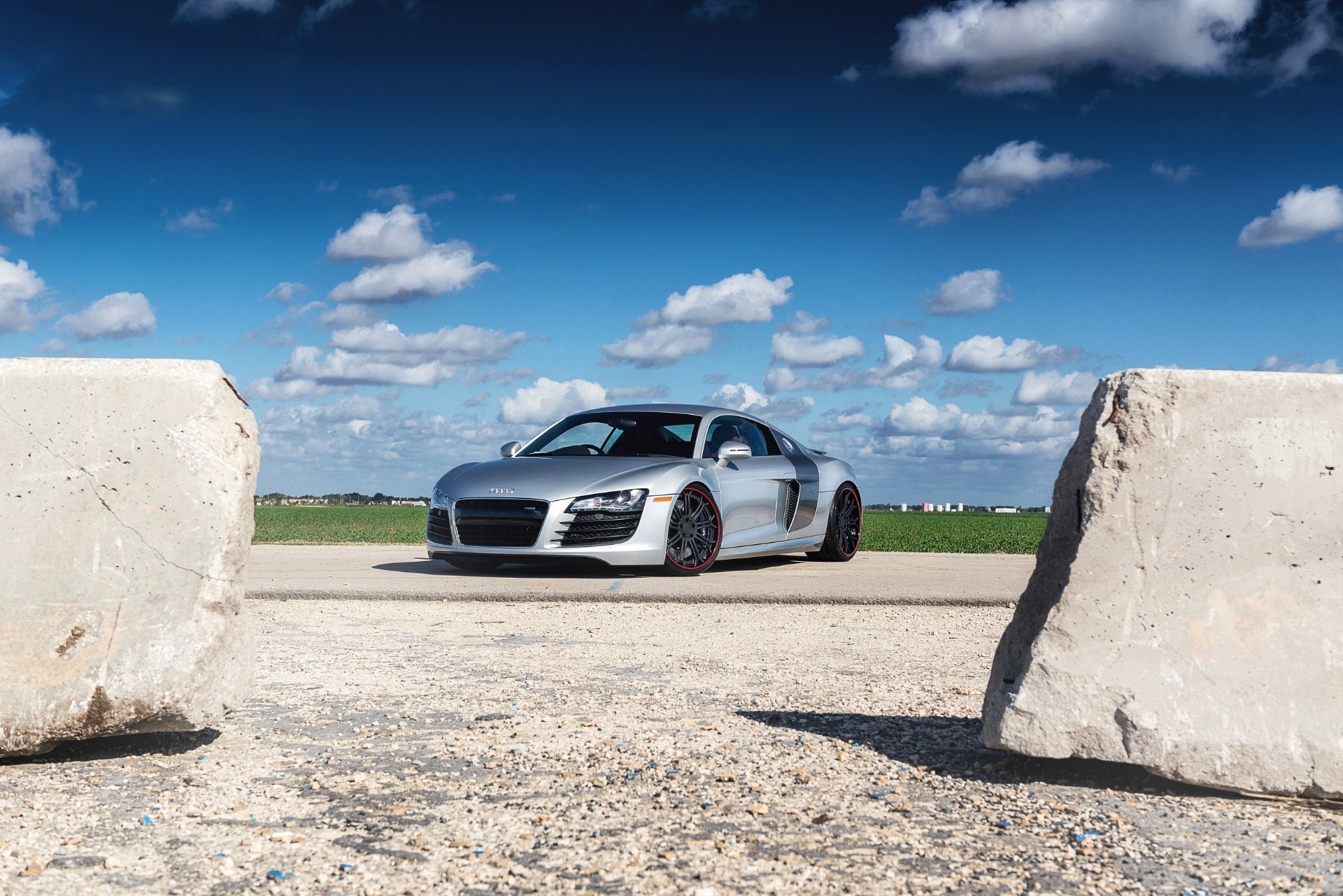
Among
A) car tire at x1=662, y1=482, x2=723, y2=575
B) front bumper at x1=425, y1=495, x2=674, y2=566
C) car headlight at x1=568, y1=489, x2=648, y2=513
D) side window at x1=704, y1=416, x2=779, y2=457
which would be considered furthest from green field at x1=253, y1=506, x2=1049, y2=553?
car headlight at x1=568, y1=489, x2=648, y2=513

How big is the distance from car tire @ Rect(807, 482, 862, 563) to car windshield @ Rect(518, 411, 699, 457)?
1791 millimetres

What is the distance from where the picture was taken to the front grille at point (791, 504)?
1075cm

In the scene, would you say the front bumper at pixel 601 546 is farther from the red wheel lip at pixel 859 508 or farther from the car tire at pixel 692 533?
the red wheel lip at pixel 859 508

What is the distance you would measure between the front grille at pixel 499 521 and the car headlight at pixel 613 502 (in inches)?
10.4

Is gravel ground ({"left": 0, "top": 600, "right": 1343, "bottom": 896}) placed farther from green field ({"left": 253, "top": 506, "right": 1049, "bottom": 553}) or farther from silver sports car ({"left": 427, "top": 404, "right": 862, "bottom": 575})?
green field ({"left": 253, "top": 506, "right": 1049, "bottom": 553})

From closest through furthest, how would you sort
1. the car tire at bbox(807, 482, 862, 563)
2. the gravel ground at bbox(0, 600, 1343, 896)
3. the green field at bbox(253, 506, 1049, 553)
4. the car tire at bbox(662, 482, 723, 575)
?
the gravel ground at bbox(0, 600, 1343, 896), the car tire at bbox(662, 482, 723, 575), the car tire at bbox(807, 482, 862, 563), the green field at bbox(253, 506, 1049, 553)

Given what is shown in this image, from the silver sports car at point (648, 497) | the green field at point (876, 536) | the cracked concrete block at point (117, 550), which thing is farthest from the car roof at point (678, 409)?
the cracked concrete block at point (117, 550)

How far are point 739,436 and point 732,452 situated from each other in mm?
1009

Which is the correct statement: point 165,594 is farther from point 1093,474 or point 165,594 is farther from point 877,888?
point 1093,474

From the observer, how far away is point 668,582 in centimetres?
912

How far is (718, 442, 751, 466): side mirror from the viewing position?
991 cm

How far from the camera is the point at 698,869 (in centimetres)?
273

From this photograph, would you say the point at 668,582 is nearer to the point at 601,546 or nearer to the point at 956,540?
the point at 601,546

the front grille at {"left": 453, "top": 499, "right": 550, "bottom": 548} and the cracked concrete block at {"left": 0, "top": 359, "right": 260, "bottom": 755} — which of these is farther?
the front grille at {"left": 453, "top": 499, "right": 550, "bottom": 548}
